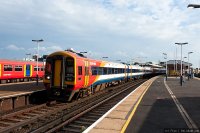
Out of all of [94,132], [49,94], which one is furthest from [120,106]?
[94,132]

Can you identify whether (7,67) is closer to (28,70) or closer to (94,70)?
(28,70)

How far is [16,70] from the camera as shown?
39531 mm

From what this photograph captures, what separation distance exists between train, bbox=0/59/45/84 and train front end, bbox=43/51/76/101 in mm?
18403

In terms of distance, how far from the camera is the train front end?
18.8 m

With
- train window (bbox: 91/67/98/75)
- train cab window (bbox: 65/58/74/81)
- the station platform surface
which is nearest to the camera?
the station platform surface

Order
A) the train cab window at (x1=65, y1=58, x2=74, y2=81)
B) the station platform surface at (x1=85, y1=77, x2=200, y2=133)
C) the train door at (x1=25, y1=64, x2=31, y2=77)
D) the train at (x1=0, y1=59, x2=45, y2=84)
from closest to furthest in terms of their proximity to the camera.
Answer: the station platform surface at (x1=85, y1=77, x2=200, y2=133), the train cab window at (x1=65, y1=58, x2=74, y2=81), the train at (x1=0, y1=59, x2=45, y2=84), the train door at (x1=25, y1=64, x2=31, y2=77)

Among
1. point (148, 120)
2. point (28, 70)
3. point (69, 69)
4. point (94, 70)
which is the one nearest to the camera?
point (148, 120)

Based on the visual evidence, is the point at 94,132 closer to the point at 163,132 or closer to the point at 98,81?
the point at 163,132

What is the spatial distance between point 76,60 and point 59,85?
80.2 inches

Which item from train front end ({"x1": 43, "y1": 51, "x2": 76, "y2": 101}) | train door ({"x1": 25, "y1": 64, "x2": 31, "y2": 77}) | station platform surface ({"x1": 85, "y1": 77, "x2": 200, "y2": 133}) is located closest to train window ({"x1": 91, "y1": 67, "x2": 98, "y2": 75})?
train front end ({"x1": 43, "y1": 51, "x2": 76, "y2": 101})

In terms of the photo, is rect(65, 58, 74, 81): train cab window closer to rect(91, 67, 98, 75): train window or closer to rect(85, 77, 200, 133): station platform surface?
rect(85, 77, 200, 133): station platform surface

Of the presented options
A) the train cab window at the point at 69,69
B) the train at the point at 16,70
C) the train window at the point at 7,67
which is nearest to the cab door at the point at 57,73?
the train cab window at the point at 69,69

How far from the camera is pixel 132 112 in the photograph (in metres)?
14.7

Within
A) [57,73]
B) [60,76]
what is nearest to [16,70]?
[57,73]
